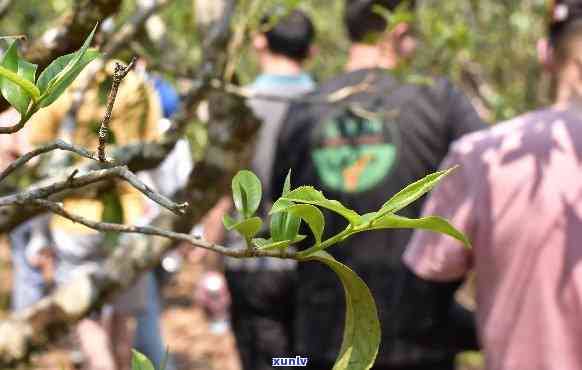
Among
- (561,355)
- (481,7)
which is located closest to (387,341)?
(561,355)

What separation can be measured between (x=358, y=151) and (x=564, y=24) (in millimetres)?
906

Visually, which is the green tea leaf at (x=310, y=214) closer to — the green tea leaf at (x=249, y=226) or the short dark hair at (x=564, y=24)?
the green tea leaf at (x=249, y=226)

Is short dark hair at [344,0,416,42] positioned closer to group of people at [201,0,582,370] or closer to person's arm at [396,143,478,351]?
group of people at [201,0,582,370]

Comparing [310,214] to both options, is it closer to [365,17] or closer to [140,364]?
[140,364]

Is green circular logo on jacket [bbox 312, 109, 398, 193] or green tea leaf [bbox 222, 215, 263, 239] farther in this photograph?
green circular logo on jacket [bbox 312, 109, 398, 193]

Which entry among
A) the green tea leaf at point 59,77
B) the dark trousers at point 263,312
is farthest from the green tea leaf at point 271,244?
the dark trousers at point 263,312

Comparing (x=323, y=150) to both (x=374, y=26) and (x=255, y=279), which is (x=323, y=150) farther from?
(x=255, y=279)

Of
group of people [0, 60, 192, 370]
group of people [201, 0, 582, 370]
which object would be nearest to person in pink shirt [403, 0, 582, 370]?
group of people [201, 0, 582, 370]

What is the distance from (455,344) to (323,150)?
0.76 m

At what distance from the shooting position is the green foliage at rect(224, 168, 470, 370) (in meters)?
0.92

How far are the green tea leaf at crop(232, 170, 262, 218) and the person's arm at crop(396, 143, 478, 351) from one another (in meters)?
1.38

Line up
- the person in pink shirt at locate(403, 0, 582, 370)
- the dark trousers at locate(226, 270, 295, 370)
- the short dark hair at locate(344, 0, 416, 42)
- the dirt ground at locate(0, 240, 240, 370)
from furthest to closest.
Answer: the dirt ground at locate(0, 240, 240, 370) → the dark trousers at locate(226, 270, 295, 370) → the short dark hair at locate(344, 0, 416, 42) → the person in pink shirt at locate(403, 0, 582, 370)

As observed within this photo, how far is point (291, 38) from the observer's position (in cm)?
422

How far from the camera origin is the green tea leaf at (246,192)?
1.03m
